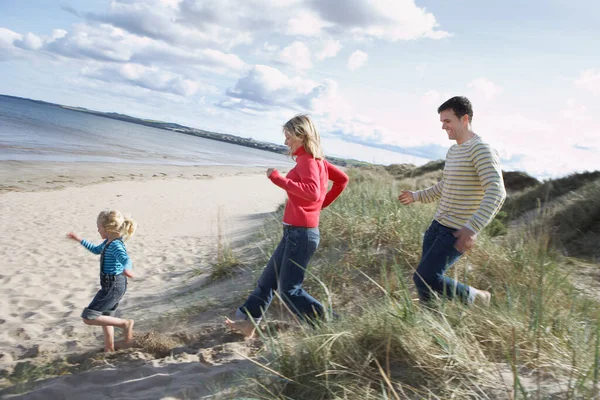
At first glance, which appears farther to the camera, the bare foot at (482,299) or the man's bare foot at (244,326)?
the man's bare foot at (244,326)

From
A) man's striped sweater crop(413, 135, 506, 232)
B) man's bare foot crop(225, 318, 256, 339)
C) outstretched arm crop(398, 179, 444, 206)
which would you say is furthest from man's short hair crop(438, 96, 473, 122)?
man's bare foot crop(225, 318, 256, 339)

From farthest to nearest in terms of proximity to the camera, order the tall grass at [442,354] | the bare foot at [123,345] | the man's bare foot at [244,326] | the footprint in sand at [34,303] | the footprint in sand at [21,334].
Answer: the footprint in sand at [34,303] < the footprint in sand at [21,334] < the bare foot at [123,345] < the man's bare foot at [244,326] < the tall grass at [442,354]

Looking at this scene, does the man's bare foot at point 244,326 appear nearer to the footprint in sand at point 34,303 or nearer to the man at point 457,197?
the man at point 457,197

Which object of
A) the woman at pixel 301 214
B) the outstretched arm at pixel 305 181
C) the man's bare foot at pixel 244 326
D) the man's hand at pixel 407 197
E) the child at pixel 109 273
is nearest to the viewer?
the outstretched arm at pixel 305 181

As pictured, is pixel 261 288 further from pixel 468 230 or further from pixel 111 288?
pixel 468 230

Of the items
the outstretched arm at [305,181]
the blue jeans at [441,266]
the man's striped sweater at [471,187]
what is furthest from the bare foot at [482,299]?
the outstretched arm at [305,181]

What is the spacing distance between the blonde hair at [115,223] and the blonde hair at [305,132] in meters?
1.79

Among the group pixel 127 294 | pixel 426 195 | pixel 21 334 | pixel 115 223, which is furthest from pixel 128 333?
pixel 426 195

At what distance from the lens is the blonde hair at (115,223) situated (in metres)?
4.31

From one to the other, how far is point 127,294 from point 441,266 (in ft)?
15.3

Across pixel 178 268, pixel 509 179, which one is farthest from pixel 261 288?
pixel 509 179

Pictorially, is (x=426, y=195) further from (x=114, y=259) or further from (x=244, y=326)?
(x=114, y=259)

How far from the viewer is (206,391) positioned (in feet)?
10.3

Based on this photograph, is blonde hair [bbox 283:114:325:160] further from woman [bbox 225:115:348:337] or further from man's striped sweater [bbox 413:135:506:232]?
man's striped sweater [bbox 413:135:506:232]
